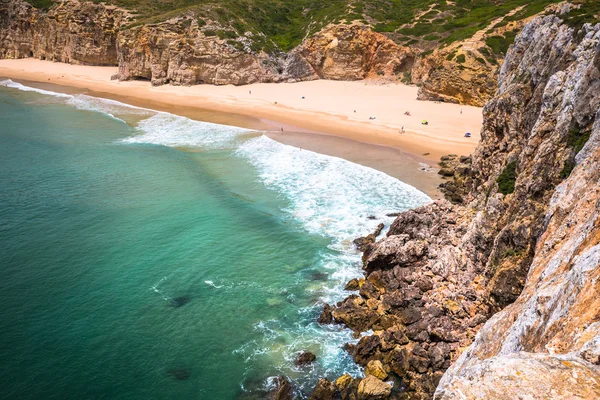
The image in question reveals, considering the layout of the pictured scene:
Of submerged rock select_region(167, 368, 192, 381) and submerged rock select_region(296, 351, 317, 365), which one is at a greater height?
submerged rock select_region(296, 351, 317, 365)

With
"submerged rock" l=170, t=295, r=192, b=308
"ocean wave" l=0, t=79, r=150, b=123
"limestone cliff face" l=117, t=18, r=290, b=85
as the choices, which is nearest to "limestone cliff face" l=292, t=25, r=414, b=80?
"limestone cliff face" l=117, t=18, r=290, b=85

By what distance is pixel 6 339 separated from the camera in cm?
1791

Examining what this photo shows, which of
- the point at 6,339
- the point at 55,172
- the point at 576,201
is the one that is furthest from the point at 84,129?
the point at 576,201

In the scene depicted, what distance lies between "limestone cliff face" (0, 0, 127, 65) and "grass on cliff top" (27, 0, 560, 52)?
3.83m

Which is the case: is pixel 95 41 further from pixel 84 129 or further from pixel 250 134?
pixel 250 134

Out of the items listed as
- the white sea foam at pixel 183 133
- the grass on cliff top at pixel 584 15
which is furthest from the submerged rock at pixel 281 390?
the white sea foam at pixel 183 133

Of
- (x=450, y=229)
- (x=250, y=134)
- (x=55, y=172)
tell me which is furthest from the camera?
(x=250, y=134)

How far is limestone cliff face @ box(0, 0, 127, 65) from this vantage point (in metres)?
82.5

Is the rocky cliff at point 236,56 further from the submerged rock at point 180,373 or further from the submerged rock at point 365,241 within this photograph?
the submerged rock at point 180,373

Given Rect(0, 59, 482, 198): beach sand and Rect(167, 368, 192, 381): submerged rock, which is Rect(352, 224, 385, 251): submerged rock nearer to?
Rect(0, 59, 482, 198): beach sand

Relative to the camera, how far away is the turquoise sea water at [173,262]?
1689 centimetres

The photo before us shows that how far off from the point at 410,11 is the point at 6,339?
7915 cm

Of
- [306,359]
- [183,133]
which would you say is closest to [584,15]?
[306,359]

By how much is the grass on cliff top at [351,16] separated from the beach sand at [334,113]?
35.9 feet
